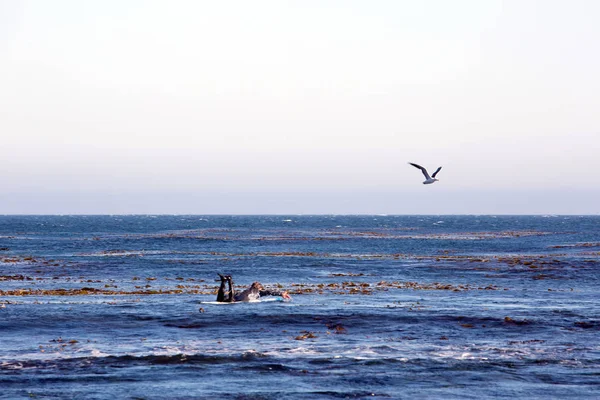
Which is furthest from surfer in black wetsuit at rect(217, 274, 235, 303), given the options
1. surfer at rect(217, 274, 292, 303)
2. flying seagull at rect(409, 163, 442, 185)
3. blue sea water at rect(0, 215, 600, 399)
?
flying seagull at rect(409, 163, 442, 185)

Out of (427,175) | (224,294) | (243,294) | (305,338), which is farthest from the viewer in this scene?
(427,175)

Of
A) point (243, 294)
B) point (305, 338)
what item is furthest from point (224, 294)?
point (305, 338)

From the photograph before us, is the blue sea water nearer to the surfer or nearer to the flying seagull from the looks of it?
the surfer

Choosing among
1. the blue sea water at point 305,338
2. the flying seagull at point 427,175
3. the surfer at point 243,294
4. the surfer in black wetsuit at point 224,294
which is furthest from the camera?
the flying seagull at point 427,175

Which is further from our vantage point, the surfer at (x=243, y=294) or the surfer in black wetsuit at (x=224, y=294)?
the surfer at (x=243, y=294)

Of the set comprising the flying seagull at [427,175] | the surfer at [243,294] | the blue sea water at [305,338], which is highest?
the flying seagull at [427,175]

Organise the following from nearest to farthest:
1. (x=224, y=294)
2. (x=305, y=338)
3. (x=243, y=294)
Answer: (x=305, y=338)
(x=224, y=294)
(x=243, y=294)

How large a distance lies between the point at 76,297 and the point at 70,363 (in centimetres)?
1808

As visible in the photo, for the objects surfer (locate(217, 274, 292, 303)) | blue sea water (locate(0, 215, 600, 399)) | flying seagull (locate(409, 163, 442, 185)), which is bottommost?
blue sea water (locate(0, 215, 600, 399))

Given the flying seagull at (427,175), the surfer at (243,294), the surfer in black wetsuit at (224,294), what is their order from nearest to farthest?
the surfer in black wetsuit at (224,294)
the surfer at (243,294)
the flying seagull at (427,175)

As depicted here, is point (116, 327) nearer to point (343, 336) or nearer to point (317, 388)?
point (343, 336)

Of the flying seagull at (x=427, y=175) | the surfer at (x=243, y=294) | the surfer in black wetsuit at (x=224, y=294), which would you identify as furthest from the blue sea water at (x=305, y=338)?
the flying seagull at (x=427, y=175)

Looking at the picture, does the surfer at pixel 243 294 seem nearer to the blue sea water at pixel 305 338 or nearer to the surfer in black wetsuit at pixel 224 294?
the surfer in black wetsuit at pixel 224 294

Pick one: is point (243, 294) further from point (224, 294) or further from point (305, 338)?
point (305, 338)
